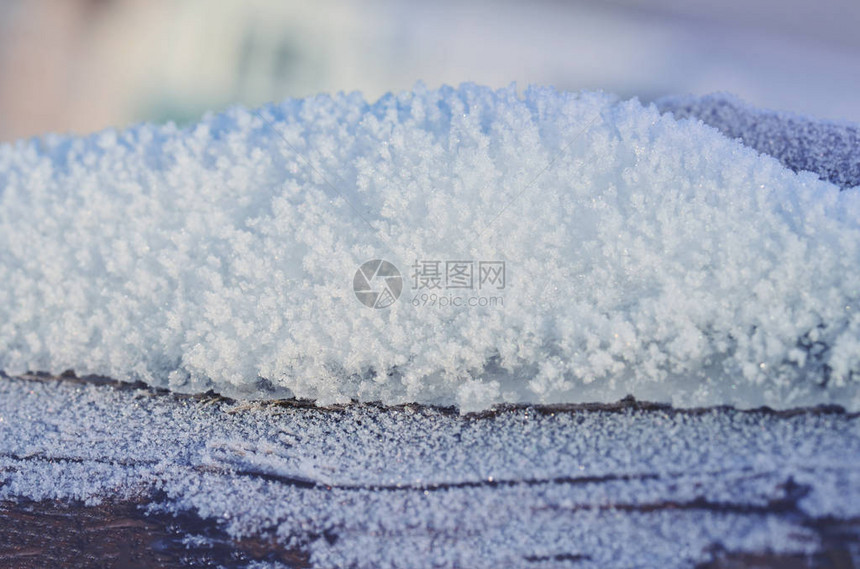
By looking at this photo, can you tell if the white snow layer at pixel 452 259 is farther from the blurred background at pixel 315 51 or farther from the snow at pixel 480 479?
the blurred background at pixel 315 51

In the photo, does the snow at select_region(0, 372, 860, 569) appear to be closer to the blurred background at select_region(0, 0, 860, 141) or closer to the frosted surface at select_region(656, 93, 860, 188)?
the frosted surface at select_region(656, 93, 860, 188)

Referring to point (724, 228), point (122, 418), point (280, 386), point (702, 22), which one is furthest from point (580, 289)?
point (702, 22)

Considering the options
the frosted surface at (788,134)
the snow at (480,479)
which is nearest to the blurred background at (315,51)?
the frosted surface at (788,134)

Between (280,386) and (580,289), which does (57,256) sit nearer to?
(280,386)

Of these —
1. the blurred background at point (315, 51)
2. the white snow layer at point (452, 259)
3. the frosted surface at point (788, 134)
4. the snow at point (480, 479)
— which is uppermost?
the blurred background at point (315, 51)

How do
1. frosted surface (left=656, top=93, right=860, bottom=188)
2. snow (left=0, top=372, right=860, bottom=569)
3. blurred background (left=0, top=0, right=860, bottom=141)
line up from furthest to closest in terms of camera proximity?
blurred background (left=0, top=0, right=860, bottom=141) < frosted surface (left=656, top=93, right=860, bottom=188) < snow (left=0, top=372, right=860, bottom=569)

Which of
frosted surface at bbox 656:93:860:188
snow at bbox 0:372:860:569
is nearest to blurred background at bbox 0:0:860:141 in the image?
frosted surface at bbox 656:93:860:188
